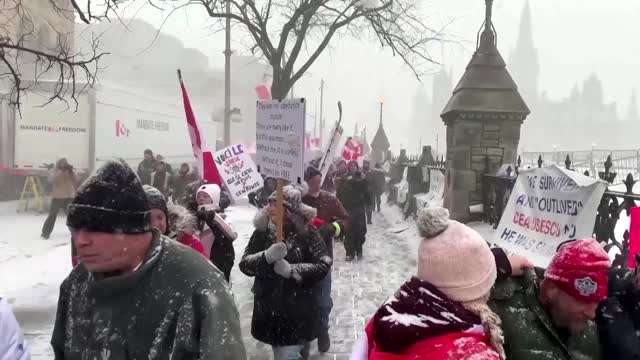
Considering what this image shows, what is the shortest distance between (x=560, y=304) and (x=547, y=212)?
2829 millimetres

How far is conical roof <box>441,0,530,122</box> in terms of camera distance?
1005 cm

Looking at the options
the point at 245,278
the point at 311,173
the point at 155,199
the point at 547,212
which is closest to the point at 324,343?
the point at 311,173

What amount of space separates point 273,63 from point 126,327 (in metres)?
11.1

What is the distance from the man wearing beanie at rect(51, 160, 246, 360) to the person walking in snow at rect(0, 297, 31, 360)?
31 centimetres

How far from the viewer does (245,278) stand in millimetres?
9414

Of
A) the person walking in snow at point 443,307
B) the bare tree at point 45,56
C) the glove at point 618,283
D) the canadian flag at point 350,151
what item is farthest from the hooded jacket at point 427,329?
the canadian flag at point 350,151

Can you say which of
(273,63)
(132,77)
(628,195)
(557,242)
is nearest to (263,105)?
(557,242)

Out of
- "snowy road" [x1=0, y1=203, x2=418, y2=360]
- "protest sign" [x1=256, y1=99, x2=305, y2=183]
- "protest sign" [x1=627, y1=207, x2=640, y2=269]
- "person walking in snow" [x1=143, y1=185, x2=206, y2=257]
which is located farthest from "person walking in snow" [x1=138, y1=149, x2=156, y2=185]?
"protest sign" [x1=627, y1=207, x2=640, y2=269]

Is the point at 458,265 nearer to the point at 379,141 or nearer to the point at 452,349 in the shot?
the point at 452,349

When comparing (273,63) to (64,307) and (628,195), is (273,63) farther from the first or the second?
(64,307)

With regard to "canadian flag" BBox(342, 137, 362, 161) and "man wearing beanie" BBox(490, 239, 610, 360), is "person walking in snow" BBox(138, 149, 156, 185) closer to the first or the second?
"canadian flag" BBox(342, 137, 362, 161)

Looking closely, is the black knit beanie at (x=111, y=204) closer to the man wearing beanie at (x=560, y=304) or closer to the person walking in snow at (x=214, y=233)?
the man wearing beanie at (x=560, y=304)

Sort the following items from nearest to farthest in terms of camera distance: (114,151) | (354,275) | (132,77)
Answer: (354,275) < (114,151) < (132,77)

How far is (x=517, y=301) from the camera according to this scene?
2199 mm
